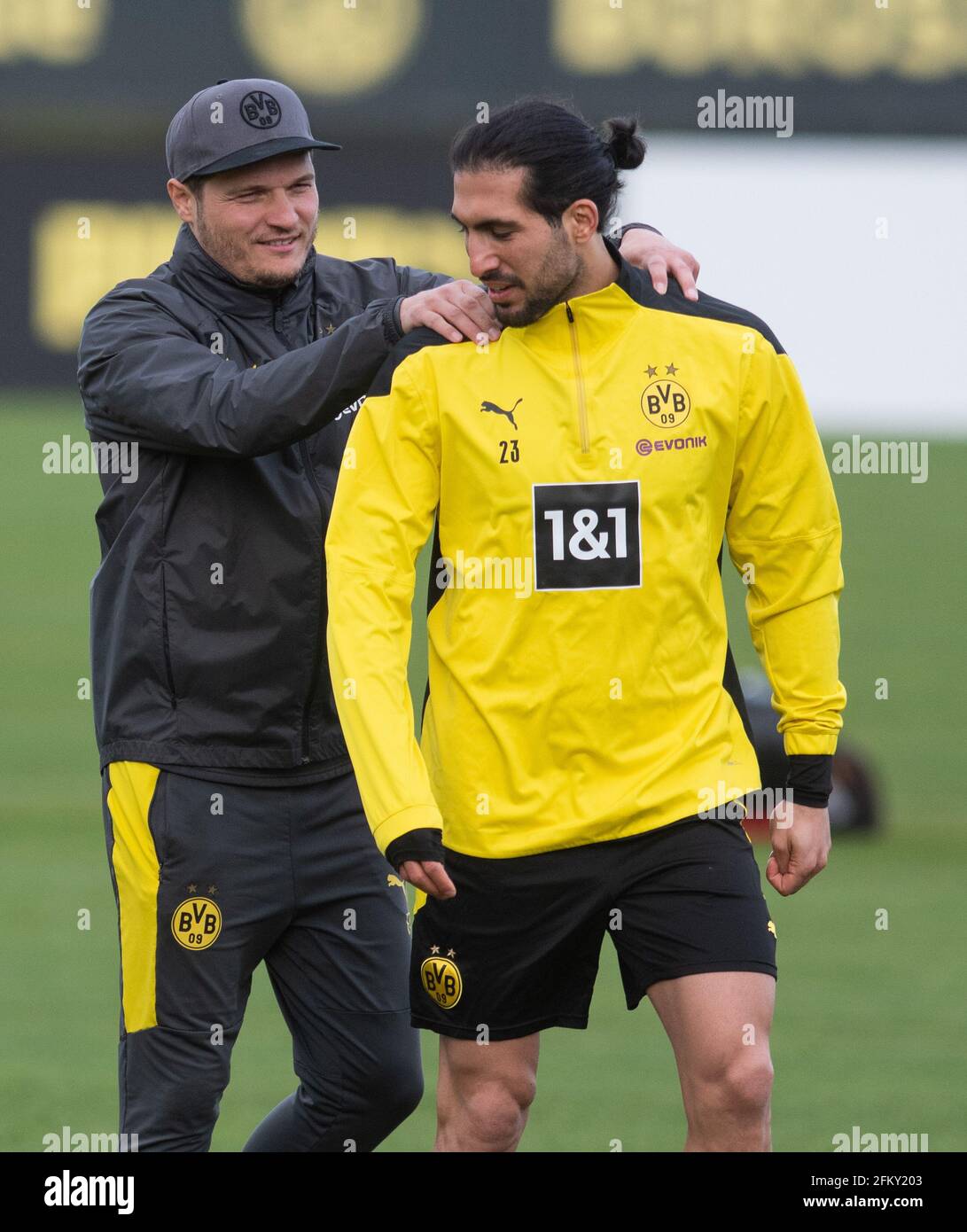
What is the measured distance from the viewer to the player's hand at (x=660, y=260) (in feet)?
12.8

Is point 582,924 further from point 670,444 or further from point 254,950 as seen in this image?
point 670,444

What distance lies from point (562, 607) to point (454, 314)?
0.57m

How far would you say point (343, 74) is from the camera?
1689 cm

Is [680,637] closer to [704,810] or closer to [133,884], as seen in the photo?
[704,810]

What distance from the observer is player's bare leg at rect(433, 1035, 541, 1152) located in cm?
378

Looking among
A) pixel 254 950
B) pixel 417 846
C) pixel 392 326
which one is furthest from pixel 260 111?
pixel 254 950

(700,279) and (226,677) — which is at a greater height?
(700,279)

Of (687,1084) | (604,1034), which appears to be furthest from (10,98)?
(687,1084)

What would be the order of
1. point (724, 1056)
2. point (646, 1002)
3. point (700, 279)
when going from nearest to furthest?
point (724, 1056), point (646, 1002), point (700, 279)

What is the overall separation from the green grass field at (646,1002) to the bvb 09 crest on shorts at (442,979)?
5.95ft

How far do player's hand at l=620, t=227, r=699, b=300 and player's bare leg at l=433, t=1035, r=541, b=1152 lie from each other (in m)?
1.41

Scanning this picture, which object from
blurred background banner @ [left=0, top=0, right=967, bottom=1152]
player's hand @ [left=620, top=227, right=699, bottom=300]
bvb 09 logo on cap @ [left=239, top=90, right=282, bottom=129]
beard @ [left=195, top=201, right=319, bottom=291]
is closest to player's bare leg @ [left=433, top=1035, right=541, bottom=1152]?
player's hand @ [left=620, top=227, right=699, bottom=300]

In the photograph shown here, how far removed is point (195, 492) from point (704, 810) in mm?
1175

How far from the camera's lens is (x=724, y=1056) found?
3.49 m
